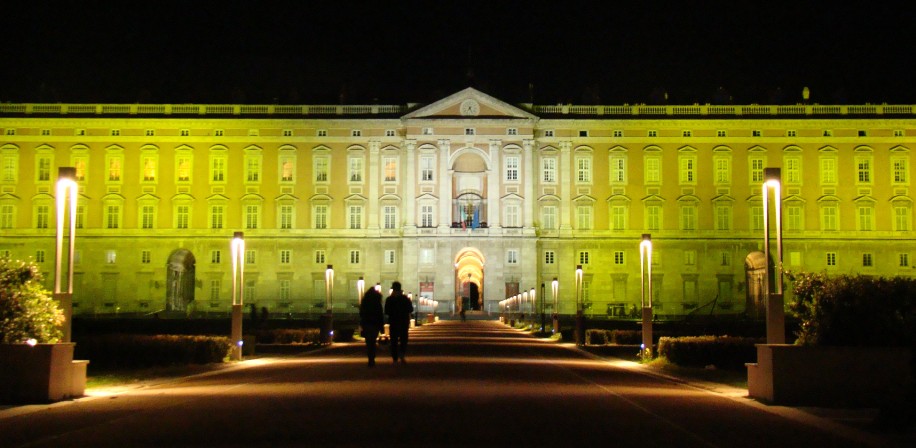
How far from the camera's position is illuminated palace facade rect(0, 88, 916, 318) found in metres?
94.8

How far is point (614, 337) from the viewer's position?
45656 mm

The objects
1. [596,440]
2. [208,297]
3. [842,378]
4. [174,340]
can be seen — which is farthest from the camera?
[208,297]

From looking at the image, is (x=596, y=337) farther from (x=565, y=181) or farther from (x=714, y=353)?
(x=565, y=181)

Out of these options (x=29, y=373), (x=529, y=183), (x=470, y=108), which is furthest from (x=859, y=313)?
(x=470, y=108)

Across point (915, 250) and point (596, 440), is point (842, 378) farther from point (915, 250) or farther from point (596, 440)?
point (915, 250)

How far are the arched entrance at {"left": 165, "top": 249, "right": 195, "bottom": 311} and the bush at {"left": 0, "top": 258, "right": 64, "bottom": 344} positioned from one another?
73643mm

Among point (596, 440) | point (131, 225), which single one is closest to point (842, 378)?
point (596, 440)

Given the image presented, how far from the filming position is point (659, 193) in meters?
96.8

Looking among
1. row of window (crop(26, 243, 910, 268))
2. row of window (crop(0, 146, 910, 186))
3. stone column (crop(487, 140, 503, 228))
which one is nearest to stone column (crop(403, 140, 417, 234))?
row of window (crop(0, 146, 910, 186))

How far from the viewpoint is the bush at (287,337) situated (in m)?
46.1

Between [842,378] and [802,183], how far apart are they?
261 feet

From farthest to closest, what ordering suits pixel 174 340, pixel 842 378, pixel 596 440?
pixel 174 340 < pixel 842 378 < pixel 596 440

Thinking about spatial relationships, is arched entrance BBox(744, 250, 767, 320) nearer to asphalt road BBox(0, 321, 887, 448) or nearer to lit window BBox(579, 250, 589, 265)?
lit window BBox(579, 250, 589, 265)

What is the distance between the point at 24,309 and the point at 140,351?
856 cm
